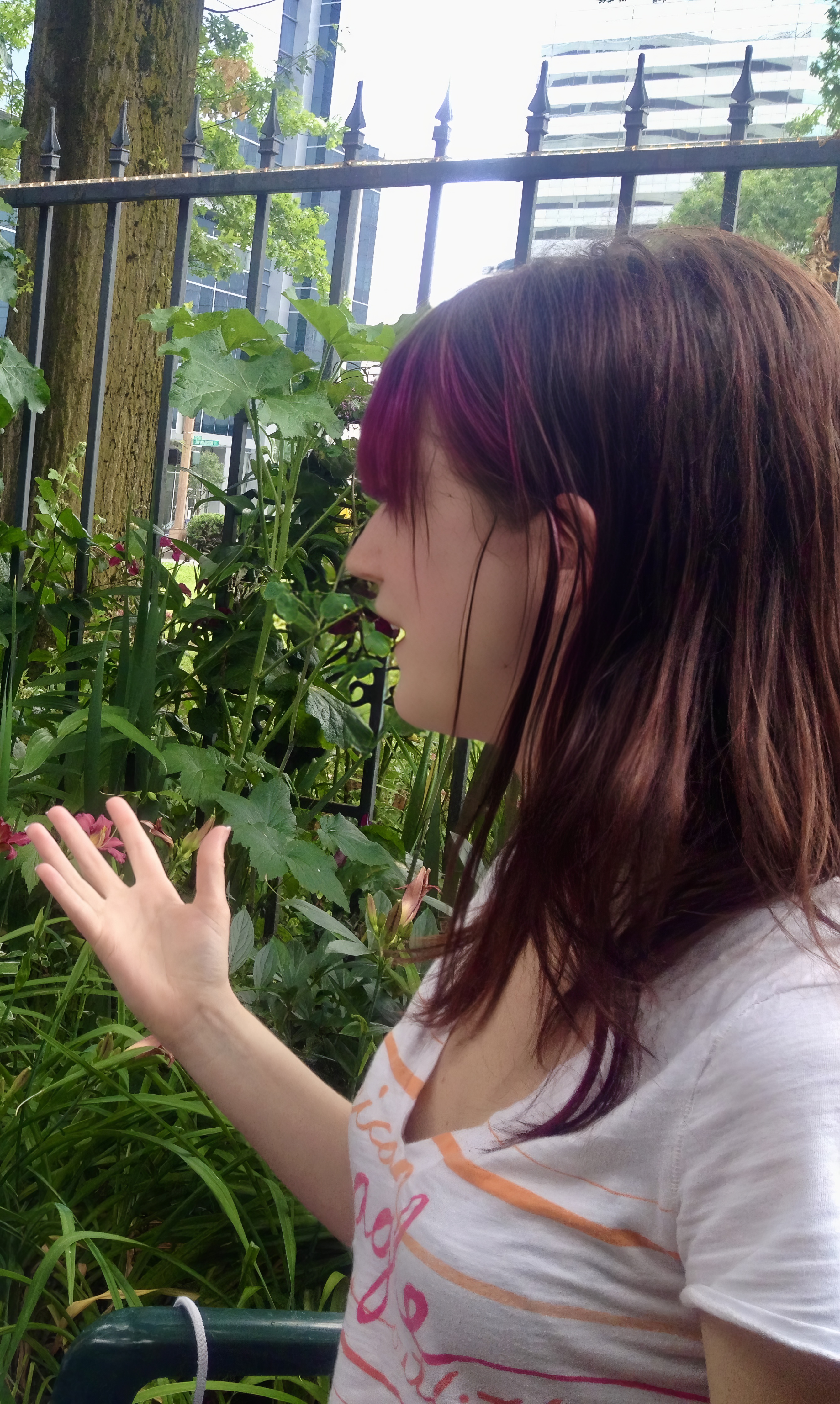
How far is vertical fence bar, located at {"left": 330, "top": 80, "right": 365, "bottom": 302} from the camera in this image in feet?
7.57

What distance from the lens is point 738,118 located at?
1.94m

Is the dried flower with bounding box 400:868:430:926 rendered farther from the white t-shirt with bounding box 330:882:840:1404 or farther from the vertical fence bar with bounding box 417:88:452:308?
the vertical fence bar with bounding box 417:88:452:308

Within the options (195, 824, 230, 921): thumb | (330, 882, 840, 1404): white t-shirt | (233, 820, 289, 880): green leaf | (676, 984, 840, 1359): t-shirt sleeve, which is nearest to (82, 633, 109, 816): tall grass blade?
(233, 820, 289, 880): green leaf

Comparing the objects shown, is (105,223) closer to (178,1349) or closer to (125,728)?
(125,728)

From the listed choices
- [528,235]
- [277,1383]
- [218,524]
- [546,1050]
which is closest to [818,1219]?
[546,1050]

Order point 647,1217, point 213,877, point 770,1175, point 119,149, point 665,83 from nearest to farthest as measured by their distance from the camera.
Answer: point 770,1175 < point 647,1217 < point 213,877 < point 119,149 < point 665,83

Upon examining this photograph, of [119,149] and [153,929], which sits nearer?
[153,929]

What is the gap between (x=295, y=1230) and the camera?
146 centimetres

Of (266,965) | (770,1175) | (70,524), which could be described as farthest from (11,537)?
(770,1175)

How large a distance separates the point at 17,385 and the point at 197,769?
1.45 m

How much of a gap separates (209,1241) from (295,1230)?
0.12 m

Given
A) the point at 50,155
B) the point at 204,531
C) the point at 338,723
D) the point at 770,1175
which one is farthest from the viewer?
the point at 204,531

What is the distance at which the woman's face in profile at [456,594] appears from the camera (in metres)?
0.83

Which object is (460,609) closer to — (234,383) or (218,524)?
(234,383)
